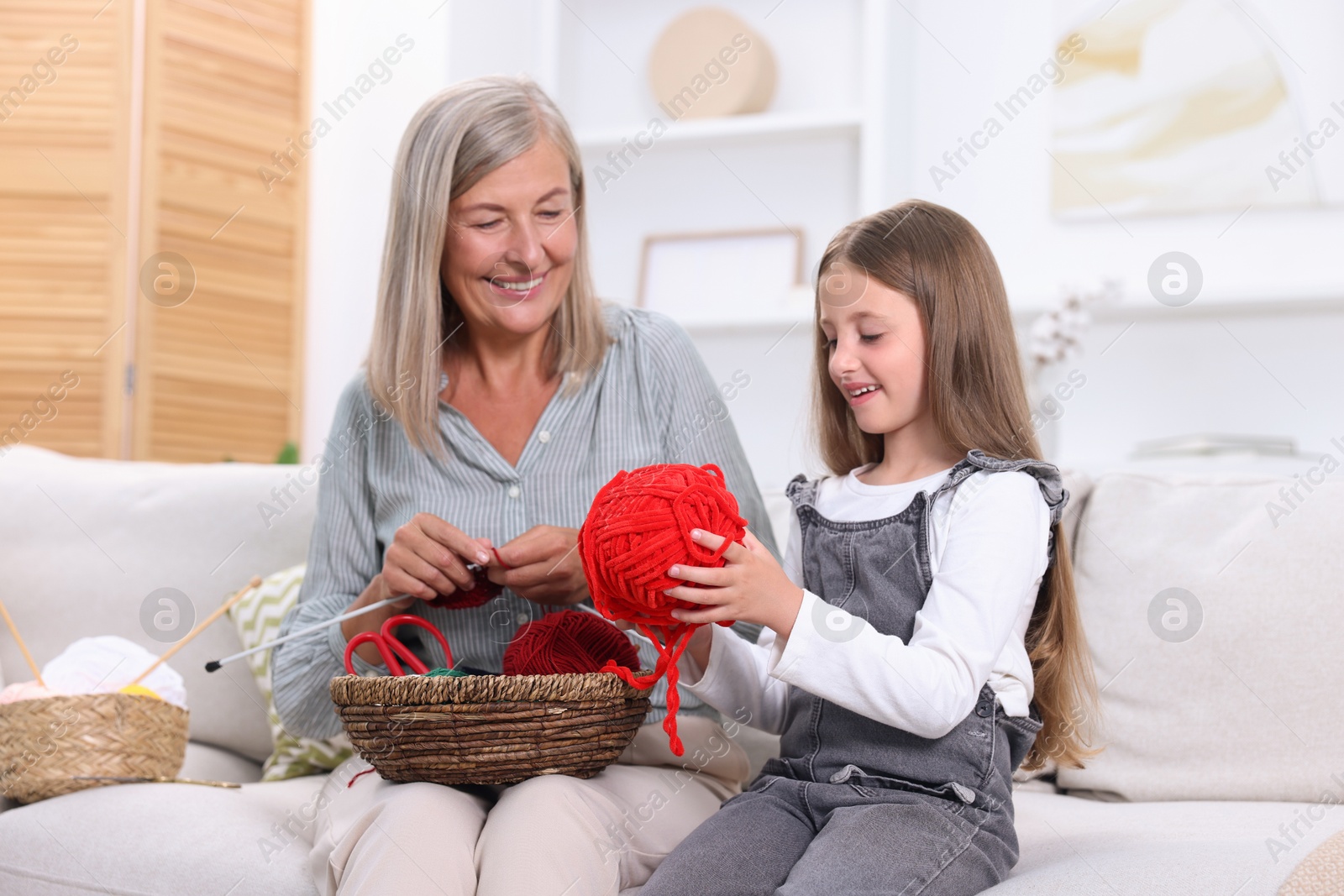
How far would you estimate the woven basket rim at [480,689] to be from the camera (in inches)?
41.4

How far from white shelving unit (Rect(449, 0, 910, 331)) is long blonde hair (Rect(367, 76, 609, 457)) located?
1.33 metres

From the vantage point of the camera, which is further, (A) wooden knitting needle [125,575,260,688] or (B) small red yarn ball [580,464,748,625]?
(A) wooden knitting needle [125,575,260,688]

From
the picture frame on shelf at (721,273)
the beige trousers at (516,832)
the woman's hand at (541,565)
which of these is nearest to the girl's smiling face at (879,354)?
the woman's hand at (541,565)

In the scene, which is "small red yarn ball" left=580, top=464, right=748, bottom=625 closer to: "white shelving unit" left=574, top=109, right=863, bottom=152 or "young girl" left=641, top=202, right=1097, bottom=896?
"young girl" left=641, top=202, right=1097, bottom=896

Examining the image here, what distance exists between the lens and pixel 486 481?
57.6 inches

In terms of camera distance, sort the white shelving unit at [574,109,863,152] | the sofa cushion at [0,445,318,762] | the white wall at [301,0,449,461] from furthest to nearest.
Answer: the white wall at [301,0,449,461]
the white shelving unit at [574,109,863,152]
the sofa cushion at [0,445,318,762]

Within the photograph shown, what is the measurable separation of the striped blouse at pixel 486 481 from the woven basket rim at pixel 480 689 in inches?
11.8

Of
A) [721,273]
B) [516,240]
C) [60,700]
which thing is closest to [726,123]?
[721,273]

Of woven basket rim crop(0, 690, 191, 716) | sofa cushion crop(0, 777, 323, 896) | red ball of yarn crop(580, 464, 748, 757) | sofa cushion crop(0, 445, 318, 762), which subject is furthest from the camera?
sofa cushion crop(0, 445, 318, 762)

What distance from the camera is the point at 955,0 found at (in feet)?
9.46

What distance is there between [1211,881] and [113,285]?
2.91 m

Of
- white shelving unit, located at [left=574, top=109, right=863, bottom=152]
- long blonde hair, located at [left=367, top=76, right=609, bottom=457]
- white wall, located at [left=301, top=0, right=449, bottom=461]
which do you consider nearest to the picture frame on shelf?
white shelving unit, located at [left=574, top=109, right=863, bottom=152]

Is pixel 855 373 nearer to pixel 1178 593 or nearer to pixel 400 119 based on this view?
pixel 1178 593

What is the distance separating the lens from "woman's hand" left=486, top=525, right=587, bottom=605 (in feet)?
4.03
